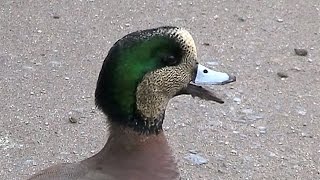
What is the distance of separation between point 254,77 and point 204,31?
64 centimetres

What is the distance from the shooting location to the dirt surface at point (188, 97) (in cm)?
424

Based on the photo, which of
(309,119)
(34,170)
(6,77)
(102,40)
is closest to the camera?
(34,170)

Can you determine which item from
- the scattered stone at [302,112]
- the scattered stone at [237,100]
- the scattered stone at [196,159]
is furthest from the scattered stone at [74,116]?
the scattered stone at [302,112]

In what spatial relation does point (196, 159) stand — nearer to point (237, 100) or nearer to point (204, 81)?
point (237, 100)

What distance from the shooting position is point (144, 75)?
113 inches

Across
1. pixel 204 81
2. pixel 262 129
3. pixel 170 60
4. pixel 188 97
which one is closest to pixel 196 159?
pixel 262 129

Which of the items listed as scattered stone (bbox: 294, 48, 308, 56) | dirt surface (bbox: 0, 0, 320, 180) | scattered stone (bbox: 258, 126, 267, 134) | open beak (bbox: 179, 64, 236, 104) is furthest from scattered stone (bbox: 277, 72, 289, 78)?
open beak (bbox: 179, 64, 236, 104)

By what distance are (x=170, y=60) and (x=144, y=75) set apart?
0.12 meters

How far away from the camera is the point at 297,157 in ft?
14.0

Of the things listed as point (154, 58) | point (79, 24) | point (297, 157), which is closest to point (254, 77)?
point (297, 157)

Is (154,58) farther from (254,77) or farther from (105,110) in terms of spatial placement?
(254,77)

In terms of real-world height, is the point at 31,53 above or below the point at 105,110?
below

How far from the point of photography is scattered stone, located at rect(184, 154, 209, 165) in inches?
166

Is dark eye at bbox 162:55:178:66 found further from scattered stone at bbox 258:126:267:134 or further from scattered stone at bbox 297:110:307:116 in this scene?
scattered stone at bbox 297:110:307:116
